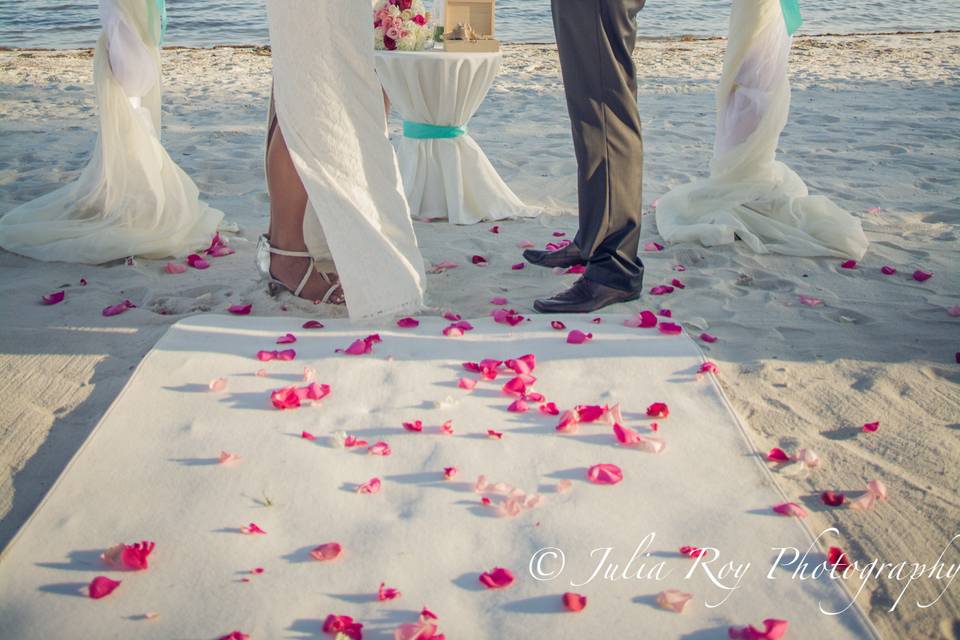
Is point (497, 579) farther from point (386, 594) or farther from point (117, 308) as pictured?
point (117, 308)

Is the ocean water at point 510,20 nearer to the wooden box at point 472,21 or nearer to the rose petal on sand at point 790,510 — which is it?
the wooden box at point 472,21

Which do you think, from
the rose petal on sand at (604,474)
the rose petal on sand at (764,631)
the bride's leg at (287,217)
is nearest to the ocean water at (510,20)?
the bride's leg at (287,217)

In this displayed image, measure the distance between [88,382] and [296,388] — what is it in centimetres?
59

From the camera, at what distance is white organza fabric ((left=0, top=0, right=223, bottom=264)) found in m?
2.92

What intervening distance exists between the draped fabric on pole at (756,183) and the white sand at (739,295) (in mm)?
122

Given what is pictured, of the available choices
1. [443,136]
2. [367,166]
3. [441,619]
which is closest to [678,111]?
[443,136]

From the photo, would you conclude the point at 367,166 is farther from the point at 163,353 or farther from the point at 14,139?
the point at 14,139

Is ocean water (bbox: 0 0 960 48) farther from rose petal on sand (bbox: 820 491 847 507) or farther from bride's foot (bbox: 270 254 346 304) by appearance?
rose petal on sand (bbox: 820 491 847 507)

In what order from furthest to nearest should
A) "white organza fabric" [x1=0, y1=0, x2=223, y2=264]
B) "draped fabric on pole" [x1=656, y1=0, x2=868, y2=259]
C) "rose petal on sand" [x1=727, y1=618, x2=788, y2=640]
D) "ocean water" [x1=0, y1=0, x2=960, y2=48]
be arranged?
1. "ocean water" [x1=0, y1=0, x2=960, y2=48]
2. "draped fabric on pole" [x1=656, y1=0, x2=868, y2=259]
3. "white organza fabric" [x1=0, y1=0, x2=223, y2=264]
4. "rose petal on sand" [x1=727, y1=618, x2=788, y2=640]

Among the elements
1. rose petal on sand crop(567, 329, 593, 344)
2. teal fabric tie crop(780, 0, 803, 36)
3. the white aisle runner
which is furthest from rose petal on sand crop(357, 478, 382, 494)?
teal fabric tie crop(780, 0, 803, 36)

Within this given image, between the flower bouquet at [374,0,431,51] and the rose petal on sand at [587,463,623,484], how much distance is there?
2522 millimetres

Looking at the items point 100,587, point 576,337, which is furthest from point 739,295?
point 100,587

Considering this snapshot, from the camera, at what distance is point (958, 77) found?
7.11 m

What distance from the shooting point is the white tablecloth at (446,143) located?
3455 millimetres
